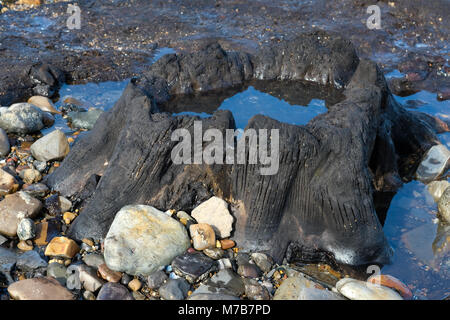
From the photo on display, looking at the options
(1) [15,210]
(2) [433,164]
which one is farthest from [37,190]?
(2) [433,164]

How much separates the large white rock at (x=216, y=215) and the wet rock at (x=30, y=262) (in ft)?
4.26

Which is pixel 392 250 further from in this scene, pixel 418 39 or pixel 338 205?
pixel 418 39

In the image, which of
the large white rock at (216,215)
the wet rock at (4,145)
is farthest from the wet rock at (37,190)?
the large white rock at (216,215)

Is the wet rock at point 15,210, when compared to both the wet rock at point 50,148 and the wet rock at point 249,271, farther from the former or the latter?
the wet rock at point 249,271

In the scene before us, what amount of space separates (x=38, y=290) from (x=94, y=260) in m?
0.50

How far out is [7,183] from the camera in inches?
189

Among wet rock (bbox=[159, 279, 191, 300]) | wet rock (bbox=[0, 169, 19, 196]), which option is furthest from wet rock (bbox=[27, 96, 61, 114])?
wet rock (bbox=[159, 279, 191, 300])

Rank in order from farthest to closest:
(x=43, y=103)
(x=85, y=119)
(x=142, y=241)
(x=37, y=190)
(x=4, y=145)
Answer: (x=43, y=103), (x=85, y=119), (x=4, y=145), (x=37, y=190), (x=142, y=241)

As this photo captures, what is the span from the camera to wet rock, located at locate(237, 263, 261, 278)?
3.90m

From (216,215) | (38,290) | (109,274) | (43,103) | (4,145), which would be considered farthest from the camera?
(43,103)

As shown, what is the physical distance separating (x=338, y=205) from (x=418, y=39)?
6.59m

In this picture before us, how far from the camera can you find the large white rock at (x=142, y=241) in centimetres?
379

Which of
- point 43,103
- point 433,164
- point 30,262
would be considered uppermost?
point 43,103

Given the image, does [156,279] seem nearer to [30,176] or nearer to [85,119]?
[30,176]
